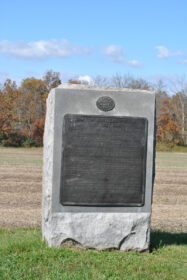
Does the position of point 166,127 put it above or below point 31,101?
below

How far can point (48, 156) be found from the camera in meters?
6.87

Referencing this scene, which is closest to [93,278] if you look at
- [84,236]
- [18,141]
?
[84,236]

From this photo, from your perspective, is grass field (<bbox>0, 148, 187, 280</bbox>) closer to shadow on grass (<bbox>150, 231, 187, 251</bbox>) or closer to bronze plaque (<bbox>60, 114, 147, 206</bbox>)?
shadow on grass (<bbox>150, 231, 187, 251</bbox>)

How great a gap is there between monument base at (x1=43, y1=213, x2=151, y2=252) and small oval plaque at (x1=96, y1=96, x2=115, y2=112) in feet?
5.04

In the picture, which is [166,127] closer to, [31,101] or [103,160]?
[31,101]

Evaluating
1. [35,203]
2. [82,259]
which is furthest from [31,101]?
[82,259]

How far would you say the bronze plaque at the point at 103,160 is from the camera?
21.8 ft

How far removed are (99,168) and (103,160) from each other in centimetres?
13

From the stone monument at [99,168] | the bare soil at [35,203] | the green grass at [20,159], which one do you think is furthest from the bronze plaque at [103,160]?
the green grass at [20,159]

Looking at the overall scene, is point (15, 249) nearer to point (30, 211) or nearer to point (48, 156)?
point (48, 156)

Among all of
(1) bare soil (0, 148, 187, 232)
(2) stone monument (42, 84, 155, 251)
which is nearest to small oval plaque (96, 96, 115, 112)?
(2) stone monument (42, 84, 155, 251)

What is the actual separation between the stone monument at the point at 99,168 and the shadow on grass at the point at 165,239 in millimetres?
528

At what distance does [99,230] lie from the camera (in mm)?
6645

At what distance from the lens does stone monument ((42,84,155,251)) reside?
6.62m
